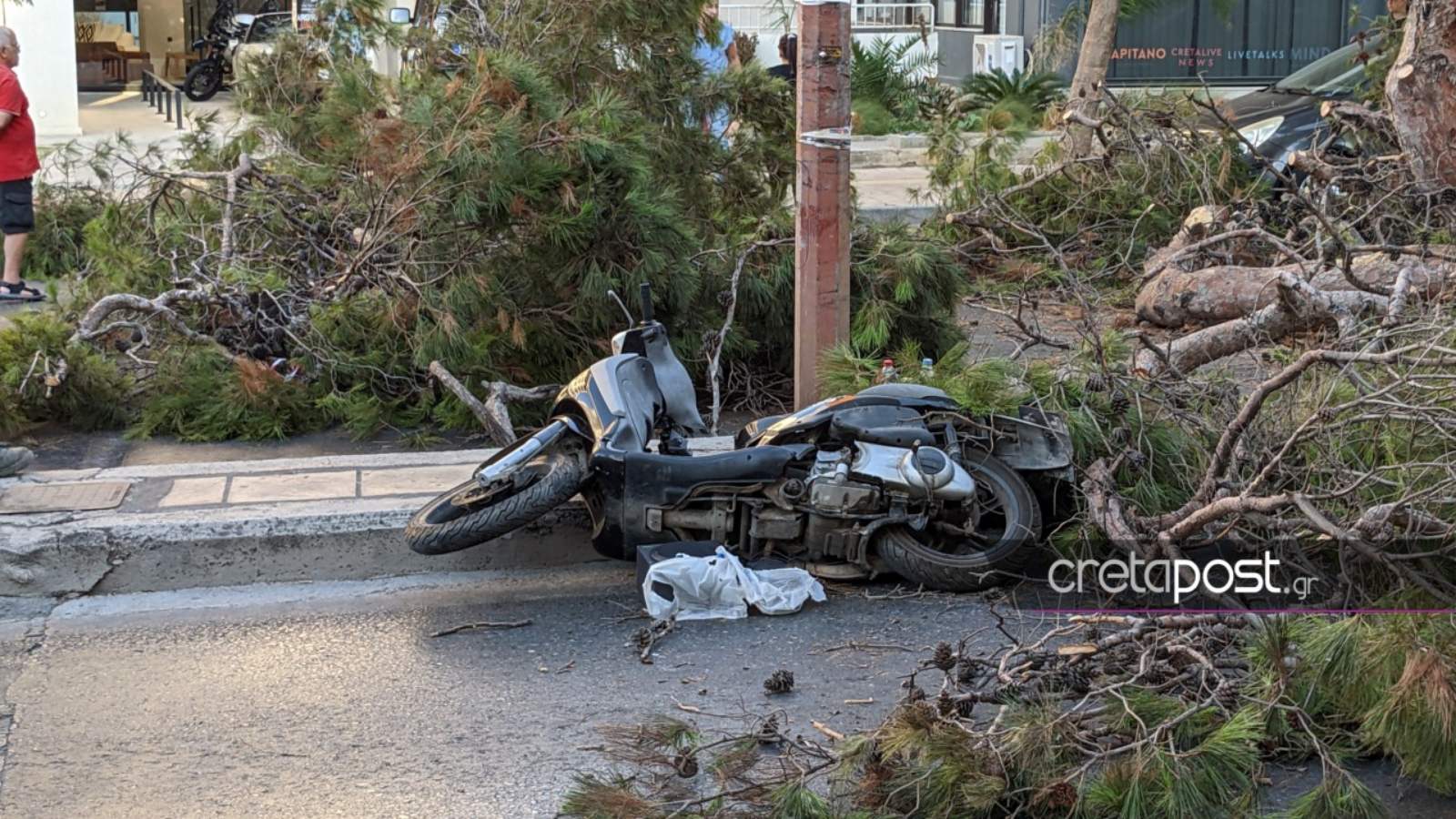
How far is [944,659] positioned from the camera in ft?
14.4

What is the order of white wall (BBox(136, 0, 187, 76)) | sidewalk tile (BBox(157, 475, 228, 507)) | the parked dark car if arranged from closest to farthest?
sidewalk tile (BBox(157, 475, 228, 507)), the parked dark car, white wall (BBox(136, 0, 187, 76))

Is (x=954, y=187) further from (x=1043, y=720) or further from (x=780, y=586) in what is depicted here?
(x=1043, y=720)

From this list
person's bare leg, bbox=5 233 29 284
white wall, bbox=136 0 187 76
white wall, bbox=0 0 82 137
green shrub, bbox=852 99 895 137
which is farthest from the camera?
Result: white wall, bbox=136 0 187 76

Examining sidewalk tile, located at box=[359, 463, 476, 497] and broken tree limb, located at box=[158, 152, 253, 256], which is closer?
sidewalk tile, located at box=[359, 463, 476, 497]

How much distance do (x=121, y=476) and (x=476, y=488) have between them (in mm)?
1736

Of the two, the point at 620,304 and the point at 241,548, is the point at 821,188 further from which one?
the point at 241,548

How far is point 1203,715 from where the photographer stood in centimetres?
370

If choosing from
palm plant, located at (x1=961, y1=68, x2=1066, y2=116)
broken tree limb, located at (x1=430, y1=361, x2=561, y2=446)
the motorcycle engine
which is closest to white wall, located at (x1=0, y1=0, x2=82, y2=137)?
palm plant, located at (x1=961, y1=68, x2=1066, y2=116)

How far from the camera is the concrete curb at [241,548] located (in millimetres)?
5363

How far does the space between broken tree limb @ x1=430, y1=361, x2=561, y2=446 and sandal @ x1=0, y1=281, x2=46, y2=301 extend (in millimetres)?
4828

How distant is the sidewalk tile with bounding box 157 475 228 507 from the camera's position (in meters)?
5.76

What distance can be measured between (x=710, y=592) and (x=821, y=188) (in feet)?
6.58

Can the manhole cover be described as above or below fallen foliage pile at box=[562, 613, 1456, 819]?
above

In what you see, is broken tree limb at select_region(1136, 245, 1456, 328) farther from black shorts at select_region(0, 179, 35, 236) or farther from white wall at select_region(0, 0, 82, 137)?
white wall at select_region(0, 0, 82, 137)
